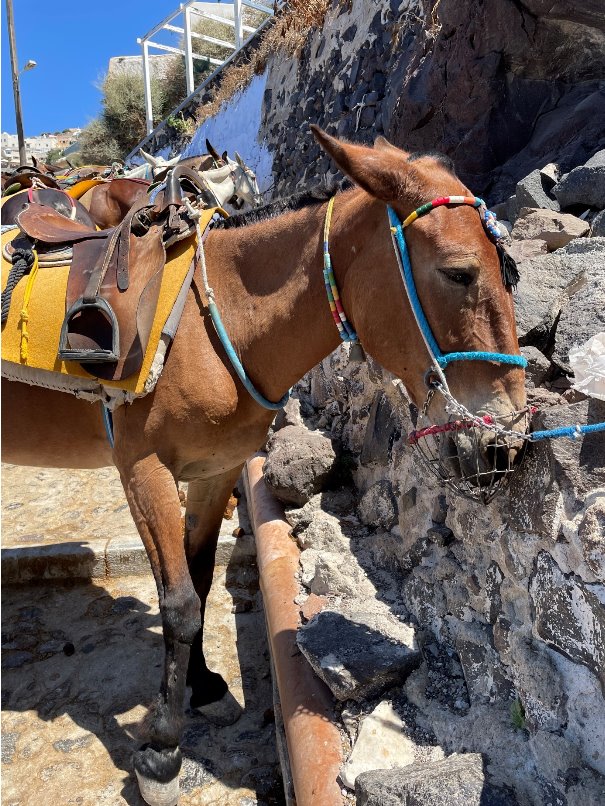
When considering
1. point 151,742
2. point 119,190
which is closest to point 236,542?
point 151,742

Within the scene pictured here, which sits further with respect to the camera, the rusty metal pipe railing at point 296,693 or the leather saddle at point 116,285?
the leather saddle at point 116,285

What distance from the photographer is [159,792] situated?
2.12m

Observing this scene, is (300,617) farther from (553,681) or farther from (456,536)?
(553,681)

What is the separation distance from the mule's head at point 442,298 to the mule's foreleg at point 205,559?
1.26 meters

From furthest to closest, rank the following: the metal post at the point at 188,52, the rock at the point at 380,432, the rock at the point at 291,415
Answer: the metal post at the point at 188,52
the rock at the point at 291,415
the rock at the point at 380,432

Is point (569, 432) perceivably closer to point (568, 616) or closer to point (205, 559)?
point (568, 616)

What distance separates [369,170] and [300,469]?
2086 millimetres

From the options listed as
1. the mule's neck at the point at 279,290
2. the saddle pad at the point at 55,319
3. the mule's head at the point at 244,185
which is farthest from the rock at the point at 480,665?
the mule's head at the point at 244,185

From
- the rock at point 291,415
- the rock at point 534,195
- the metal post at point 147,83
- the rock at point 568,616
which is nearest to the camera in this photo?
the rock at point 568,616

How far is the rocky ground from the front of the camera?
1453 mm

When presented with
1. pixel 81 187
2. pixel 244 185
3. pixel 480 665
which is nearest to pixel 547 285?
pixel 480 665

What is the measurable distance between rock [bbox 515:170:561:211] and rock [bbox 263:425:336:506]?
5.74ft

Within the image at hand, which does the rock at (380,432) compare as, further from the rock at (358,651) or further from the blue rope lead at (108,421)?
the blue rope lead at (108,421)

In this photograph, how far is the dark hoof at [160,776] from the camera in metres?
2.12
